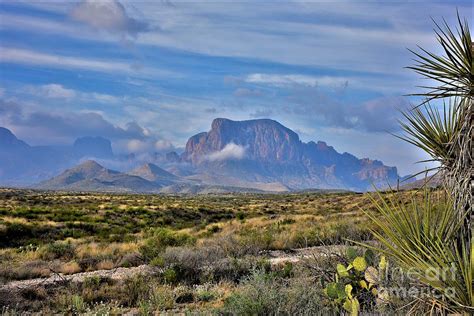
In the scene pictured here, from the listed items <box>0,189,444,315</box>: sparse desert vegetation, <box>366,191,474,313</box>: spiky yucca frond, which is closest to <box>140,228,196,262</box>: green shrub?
<box>0,189,444,315</box>: sparse desert vegetation

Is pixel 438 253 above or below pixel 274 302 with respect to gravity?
above

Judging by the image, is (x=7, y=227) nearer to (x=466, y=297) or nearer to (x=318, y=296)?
(x=318, y=296)

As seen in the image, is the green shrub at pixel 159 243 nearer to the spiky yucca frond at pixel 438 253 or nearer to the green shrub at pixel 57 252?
the green shrub at pixel 57 252

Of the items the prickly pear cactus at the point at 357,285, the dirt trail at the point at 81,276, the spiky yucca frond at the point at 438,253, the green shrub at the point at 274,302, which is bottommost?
the dirt trail at the point at 81,276

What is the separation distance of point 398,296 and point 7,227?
78.2 feet

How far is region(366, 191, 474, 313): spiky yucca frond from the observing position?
424 centimetres

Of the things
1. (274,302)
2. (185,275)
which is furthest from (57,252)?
(274,302)

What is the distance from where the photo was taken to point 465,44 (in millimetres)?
4715

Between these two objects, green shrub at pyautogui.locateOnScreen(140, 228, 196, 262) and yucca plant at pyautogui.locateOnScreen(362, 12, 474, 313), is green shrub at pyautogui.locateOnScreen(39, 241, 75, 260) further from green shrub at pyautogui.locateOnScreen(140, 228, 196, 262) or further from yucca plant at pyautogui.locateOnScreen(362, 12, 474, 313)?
yucca plant at pyautogui.locateOnScreen(362, 12, 474, 313)

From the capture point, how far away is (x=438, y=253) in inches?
180

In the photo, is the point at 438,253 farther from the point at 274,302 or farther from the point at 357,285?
the point at 274,302

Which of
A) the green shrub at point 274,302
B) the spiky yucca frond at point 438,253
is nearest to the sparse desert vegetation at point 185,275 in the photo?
the green shrub at point 274,302

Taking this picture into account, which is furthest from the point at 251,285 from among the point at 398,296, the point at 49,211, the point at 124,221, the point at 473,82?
the point at 49,211

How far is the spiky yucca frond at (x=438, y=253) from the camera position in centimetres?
424
